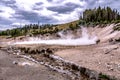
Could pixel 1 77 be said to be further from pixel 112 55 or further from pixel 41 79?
pixel 112 55

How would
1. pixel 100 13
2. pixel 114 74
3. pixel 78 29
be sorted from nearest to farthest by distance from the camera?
pixel 114 74, pixel 78 29, pixel 100 13

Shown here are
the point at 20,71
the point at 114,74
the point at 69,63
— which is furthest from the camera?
the point at 69,63

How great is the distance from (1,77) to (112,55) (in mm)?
22910

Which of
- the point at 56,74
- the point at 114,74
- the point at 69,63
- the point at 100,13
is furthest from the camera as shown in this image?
the point at 100,13

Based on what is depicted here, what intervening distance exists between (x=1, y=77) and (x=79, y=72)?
39.3ft

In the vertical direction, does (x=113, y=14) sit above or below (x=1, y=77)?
above

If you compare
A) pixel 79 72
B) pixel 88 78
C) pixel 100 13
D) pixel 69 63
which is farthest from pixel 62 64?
pixel 100 13

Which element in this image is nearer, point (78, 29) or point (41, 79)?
point (41, 79)

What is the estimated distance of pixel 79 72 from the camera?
35.5 m

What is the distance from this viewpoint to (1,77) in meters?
31.4

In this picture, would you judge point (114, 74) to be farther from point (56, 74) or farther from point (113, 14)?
point (113, 14)

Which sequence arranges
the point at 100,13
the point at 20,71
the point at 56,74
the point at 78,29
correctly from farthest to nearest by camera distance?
1. the point at 100,13
2. the point at 78,29
3. the point at 20,71
4. the point at 56,74

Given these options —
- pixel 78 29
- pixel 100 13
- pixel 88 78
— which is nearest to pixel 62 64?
pixel 88 78

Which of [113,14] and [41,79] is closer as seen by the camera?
[41,79]
